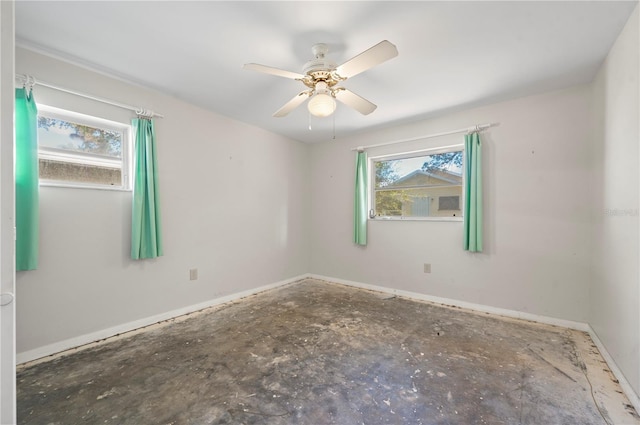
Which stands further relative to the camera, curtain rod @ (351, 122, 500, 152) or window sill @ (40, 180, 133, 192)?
curtain rod @ (351, 122, 500, 152)

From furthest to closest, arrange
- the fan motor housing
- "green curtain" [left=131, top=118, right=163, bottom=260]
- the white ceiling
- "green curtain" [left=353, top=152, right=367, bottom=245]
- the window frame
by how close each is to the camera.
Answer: "green curtain" [left=353, top=152, right=367, bottom=245] < the window frame < "green curtain" [left=131, top=118, right=163, bottom=260] < the fan motor housing < the white ceiling

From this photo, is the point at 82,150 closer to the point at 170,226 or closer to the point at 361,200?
the point at 170,226

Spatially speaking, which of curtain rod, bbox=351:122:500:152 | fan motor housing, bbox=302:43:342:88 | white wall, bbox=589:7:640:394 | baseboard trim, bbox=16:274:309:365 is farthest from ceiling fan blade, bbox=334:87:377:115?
baseboard trim, bbox=16:274:309:365

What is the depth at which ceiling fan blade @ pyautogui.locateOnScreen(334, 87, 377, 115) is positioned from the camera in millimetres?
2205

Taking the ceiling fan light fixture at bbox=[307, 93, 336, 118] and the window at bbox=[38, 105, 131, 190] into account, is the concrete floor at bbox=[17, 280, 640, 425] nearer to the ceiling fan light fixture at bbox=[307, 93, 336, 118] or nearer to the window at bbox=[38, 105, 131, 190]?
the window at bbox=[38, 105, 131, 190]

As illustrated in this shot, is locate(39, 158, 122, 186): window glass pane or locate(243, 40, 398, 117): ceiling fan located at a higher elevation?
locate(243, 40, 398, 117): ceiling fan

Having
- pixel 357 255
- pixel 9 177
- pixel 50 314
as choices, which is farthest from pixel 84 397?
pixel 357 255

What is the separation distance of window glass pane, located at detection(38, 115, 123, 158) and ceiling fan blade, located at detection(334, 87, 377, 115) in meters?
2.24

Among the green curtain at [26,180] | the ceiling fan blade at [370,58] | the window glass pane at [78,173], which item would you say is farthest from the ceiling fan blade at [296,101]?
the green curtain at [26,180]

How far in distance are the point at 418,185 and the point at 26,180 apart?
4.05 meters

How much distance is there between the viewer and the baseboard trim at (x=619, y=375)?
162 cm

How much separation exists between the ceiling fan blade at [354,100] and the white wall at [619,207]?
1.70 metres

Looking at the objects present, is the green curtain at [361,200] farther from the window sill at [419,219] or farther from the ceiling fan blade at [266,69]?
the ceiling fan blade at [266,69]

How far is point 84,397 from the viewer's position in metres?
1.68
